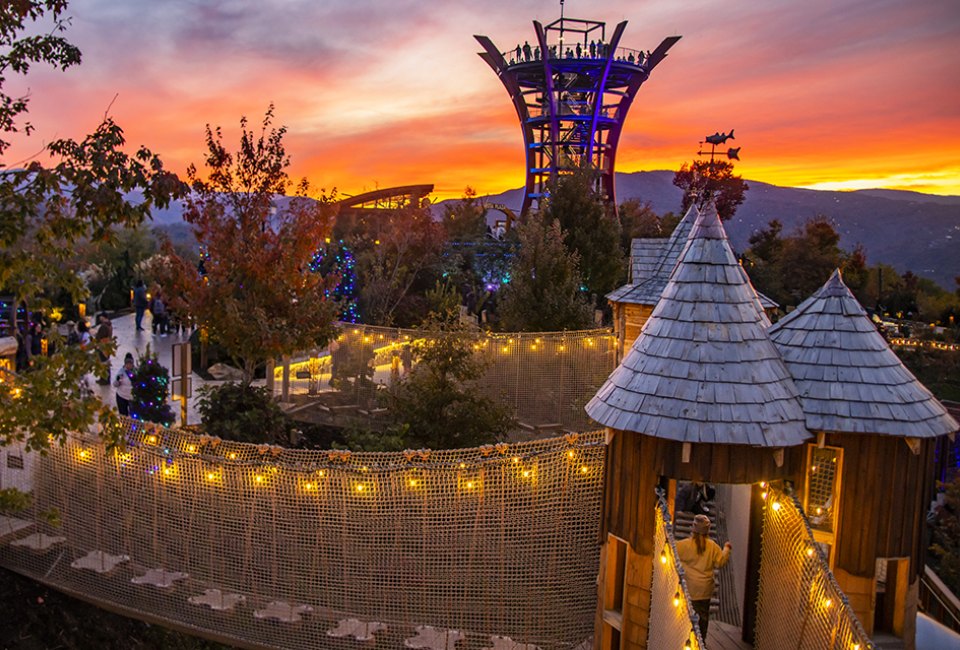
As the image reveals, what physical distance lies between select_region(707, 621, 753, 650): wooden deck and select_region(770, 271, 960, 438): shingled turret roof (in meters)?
2.52

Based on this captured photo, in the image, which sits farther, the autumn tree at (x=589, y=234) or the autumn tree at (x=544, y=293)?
the autumn tree at (x=589, y=234)

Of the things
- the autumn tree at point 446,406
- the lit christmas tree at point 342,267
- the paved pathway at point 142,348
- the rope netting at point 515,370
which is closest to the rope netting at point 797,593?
the autumn tree at point 446,406

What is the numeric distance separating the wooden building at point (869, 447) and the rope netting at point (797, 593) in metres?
0.52

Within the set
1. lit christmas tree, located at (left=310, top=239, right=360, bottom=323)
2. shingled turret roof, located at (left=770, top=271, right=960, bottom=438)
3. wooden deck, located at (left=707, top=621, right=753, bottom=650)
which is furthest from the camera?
lit christmas tree, located at (left=310, top=239, right=360, bottom=323)

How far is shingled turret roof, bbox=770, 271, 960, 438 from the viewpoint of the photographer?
21.4 feet

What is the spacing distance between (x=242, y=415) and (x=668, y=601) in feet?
27.1

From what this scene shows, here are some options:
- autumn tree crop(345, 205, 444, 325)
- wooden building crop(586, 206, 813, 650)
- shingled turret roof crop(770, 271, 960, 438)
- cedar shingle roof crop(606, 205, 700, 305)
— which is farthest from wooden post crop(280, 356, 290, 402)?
shingled turret roof crop(770, 271, 960, 438)

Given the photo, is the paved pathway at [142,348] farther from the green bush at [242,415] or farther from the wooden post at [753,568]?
the wooden post at [753,568]

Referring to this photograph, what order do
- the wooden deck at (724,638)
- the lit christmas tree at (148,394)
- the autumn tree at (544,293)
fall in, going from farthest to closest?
the autumn tree at (544,293) < the lit christmas tree at (148,394) < the wooden deck at (724,638)

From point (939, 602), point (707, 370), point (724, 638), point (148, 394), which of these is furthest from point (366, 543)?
point (939, 602)

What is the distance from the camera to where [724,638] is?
7926 mm

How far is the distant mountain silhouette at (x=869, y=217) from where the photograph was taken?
78.5m

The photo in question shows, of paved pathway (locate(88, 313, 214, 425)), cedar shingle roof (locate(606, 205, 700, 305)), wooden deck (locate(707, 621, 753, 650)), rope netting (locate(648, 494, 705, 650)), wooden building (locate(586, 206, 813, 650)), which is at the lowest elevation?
wooden deck (locate(707, 621, 753, 650))

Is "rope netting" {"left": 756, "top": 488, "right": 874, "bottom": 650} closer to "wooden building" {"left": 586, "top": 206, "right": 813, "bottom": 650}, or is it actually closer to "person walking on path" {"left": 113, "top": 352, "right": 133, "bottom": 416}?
"wooden building" {"left": 586, "top": 206, "right": 813, "bottom": 650}
